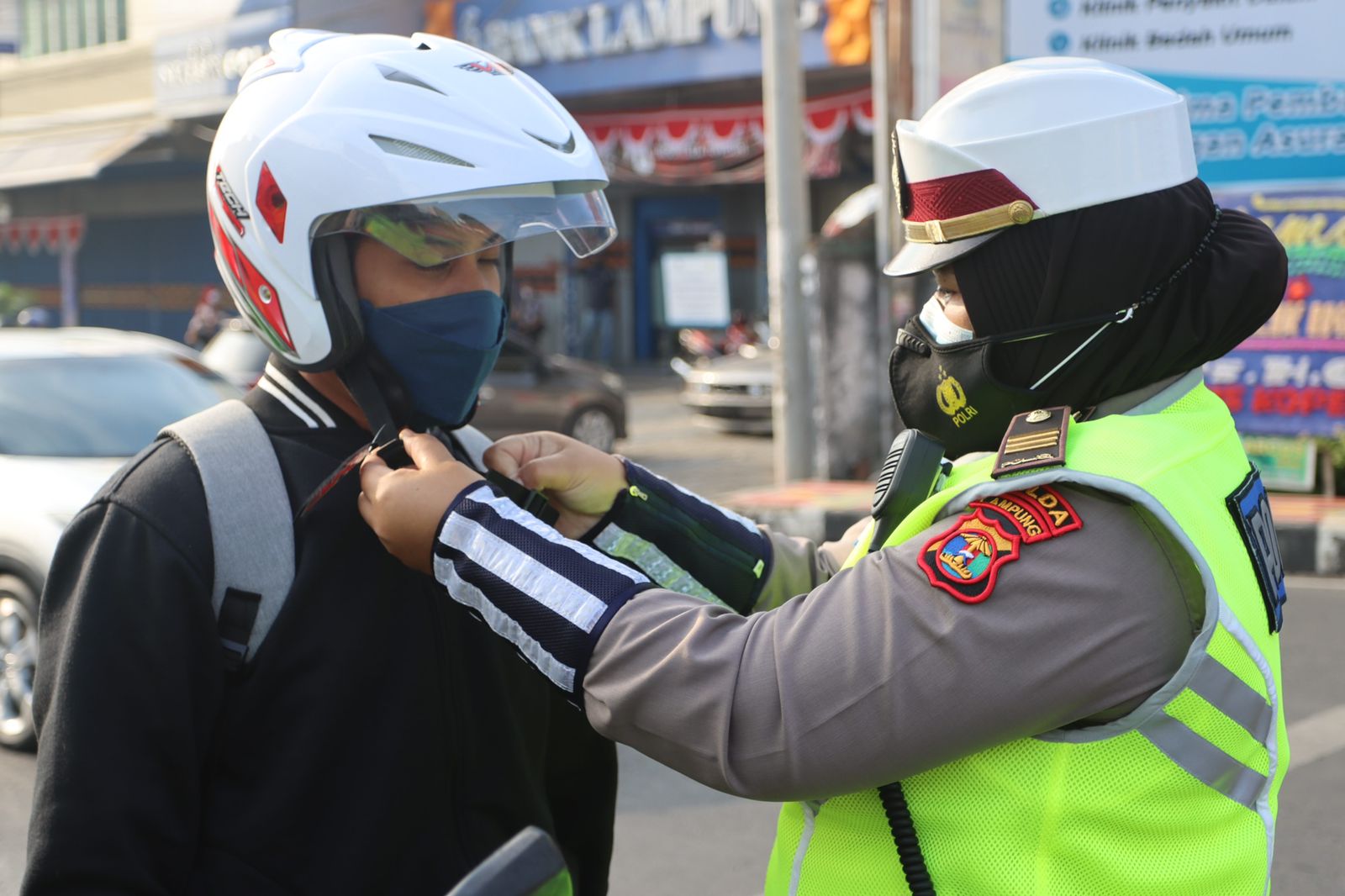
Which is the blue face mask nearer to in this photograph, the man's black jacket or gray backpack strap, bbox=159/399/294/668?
the man's black jacket

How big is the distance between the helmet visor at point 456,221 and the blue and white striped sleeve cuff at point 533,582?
42cm

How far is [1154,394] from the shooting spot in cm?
162

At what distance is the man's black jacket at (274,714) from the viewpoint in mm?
1586

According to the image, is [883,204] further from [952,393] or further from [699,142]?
[699,142]

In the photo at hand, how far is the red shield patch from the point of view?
144cm

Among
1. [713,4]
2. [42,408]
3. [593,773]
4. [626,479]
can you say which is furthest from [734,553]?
[713,4]

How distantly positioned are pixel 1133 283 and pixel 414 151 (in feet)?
2.98

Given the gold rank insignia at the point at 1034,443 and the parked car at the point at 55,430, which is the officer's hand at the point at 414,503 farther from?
the parked car at the point at 55,430

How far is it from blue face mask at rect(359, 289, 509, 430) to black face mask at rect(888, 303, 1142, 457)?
57 cm

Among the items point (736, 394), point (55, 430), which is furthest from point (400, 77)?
point (736, 394)

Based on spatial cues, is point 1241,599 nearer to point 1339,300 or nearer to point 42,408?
point 42,408

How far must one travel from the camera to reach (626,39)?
63.5 feet

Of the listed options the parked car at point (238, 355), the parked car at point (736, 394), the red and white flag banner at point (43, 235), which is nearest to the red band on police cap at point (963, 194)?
the parked car at point (238, 355)

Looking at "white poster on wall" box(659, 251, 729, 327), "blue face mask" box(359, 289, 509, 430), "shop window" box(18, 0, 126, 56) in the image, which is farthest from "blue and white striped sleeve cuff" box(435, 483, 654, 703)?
"shop window" box(18, 0, 126, 56)
